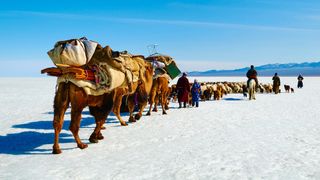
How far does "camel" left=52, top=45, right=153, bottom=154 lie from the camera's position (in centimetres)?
730

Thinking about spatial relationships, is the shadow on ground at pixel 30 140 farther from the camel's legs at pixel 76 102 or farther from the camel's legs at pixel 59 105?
the camel's legs at pixel 76 102

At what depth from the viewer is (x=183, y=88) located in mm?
17484

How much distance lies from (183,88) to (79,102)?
10429 millimetres

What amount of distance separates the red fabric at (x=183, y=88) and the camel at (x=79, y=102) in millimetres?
8414

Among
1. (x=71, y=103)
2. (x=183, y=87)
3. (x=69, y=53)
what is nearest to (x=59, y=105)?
(x=71, y=103)

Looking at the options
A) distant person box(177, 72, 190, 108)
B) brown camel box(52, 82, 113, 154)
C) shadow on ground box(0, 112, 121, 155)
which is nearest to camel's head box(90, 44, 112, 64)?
brown camel box(52, 82, 113, 154)

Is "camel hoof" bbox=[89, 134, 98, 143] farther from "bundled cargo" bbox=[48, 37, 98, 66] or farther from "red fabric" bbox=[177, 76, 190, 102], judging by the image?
"red fabric" bbox=[177, 76, 190, 102]

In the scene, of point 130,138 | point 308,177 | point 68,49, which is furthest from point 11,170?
point 308,177

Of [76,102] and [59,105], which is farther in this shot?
[76,102]

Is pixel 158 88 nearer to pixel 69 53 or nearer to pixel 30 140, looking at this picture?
pixel 30 140

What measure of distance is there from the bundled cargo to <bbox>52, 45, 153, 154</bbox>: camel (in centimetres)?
47

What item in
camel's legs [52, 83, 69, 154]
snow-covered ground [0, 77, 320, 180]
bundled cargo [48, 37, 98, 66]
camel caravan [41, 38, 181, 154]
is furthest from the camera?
camel's legs [52, 83, 69, 154]

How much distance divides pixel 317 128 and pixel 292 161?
4719 mm

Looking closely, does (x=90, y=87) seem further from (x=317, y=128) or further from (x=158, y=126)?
(x=317, y=128)
